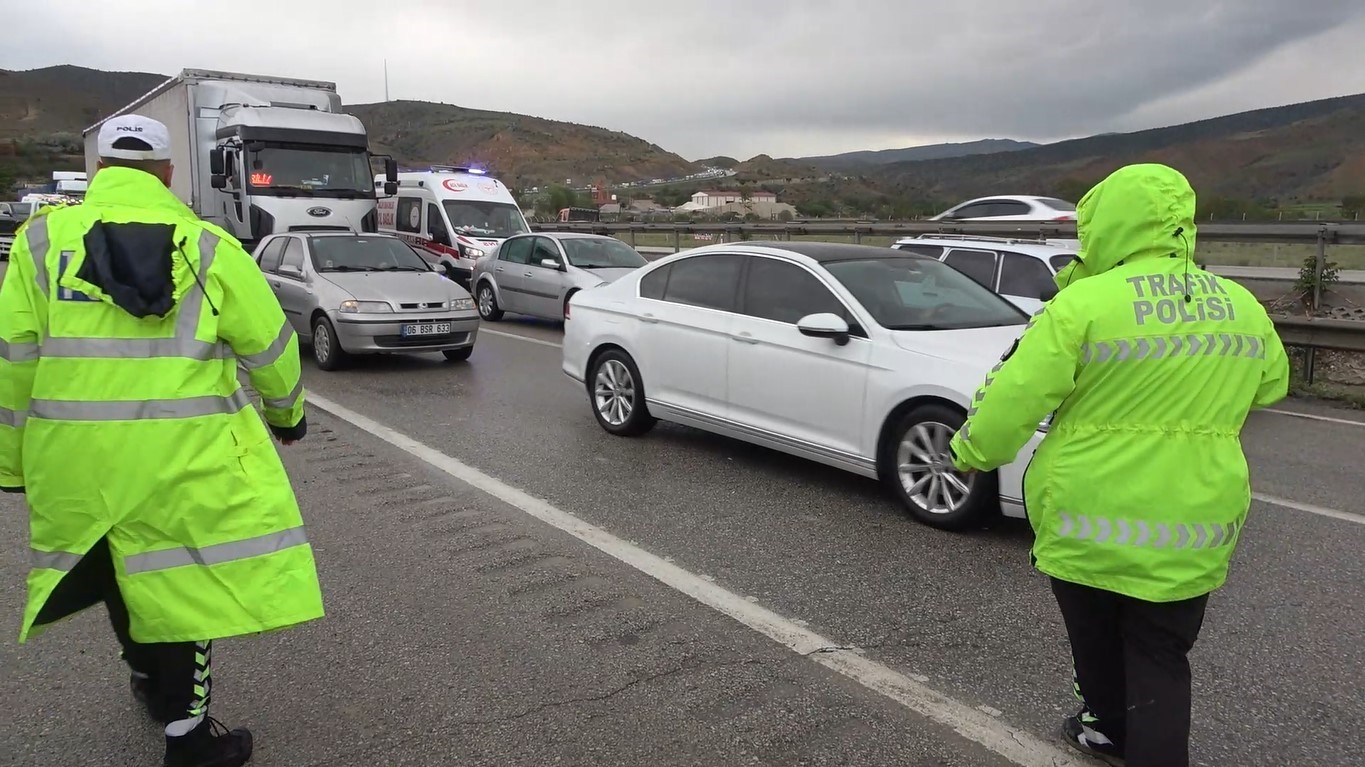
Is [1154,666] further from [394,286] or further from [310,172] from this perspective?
[310,172]

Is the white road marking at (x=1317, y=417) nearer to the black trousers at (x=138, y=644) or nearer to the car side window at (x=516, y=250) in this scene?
the black trousers at (x=138, y=644)

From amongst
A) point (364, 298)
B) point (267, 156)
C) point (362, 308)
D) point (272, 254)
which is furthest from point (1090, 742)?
point (267, 156)

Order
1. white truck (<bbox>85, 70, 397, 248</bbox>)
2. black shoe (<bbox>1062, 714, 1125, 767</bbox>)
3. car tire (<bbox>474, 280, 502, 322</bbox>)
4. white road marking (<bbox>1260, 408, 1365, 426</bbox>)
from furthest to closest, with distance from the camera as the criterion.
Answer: white truck (<bbox>85, 70, 397, 248</bbox>) → car tire (<bbox>474, 280, 502, 322</bbox>) → white road marking (<bbox>1260, 408, 1365, 426</bbox>) → black shoe (<bbox>1062, 714, 1125, 767</bbox>)

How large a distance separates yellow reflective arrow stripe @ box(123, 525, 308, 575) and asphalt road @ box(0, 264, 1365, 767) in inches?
32.7

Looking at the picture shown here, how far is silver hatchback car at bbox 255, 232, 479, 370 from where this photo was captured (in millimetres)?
10289

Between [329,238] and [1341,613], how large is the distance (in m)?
10.5

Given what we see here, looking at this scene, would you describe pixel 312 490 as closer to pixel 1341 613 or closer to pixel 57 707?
pixel 57 707

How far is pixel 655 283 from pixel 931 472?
2.88 meters

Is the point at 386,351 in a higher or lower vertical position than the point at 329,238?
lower

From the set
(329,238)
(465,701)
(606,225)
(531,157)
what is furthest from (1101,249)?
(531,157)

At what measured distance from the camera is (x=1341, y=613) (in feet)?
14.1

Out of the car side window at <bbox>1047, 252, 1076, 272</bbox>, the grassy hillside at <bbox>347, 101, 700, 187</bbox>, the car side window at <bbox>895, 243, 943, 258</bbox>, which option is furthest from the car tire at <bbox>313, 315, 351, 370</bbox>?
the grassy hillside at <bbox>347, 101, 700, 187</bbox>

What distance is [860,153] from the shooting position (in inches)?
6097

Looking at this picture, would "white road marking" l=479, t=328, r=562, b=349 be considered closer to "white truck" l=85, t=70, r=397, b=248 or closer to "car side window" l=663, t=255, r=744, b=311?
"white truck" l=85, t=70, r=397, b=248
